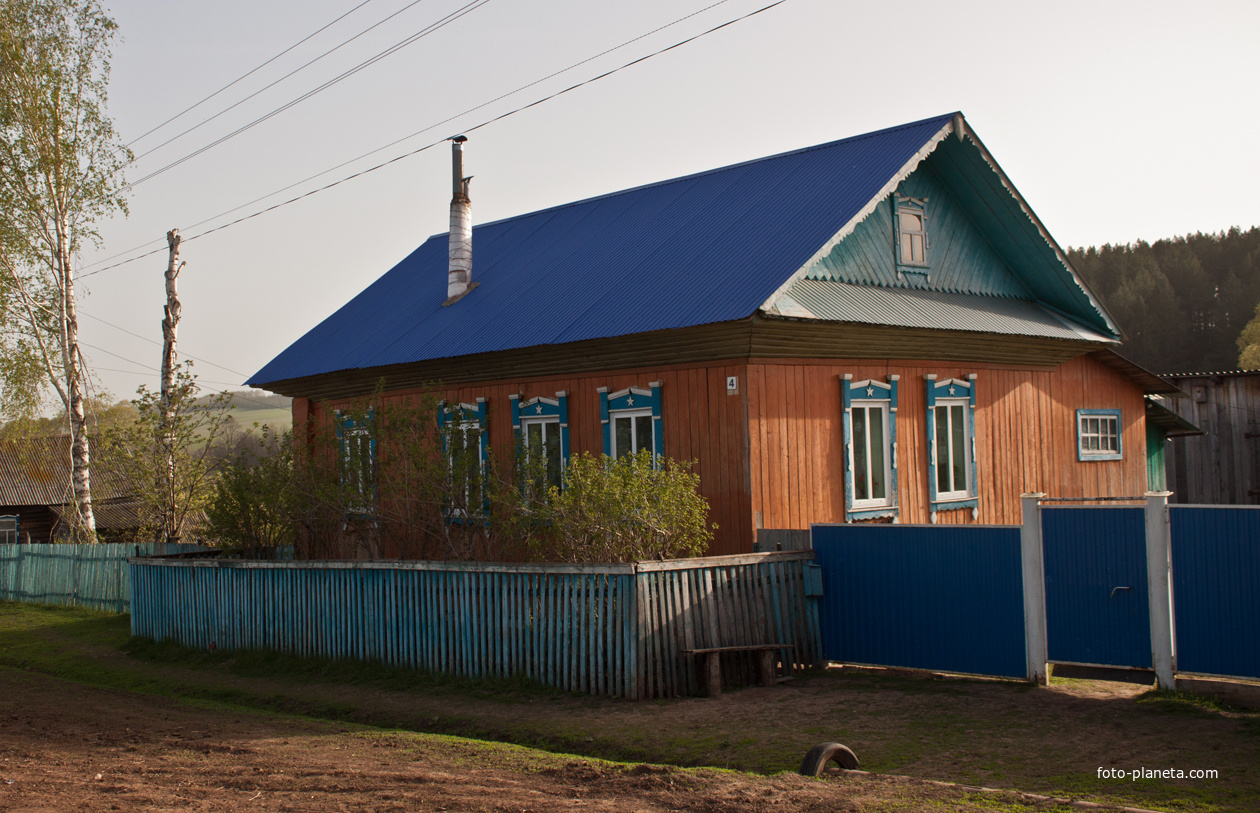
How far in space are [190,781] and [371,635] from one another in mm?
5128

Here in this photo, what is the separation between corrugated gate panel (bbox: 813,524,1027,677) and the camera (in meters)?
11.4

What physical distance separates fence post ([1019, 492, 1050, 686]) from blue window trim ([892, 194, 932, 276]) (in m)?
5.91

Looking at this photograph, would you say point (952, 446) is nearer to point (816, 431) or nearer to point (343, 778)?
point (816, 431)

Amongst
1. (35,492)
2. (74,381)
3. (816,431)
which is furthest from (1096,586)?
(35,492)

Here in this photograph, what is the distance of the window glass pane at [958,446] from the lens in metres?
16.7

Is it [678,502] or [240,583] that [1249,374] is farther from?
[240,583]

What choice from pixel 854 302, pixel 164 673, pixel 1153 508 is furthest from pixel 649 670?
pixel 164 673

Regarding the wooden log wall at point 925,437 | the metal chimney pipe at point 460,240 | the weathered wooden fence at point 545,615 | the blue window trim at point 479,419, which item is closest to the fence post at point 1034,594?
the weathered wooden fence at point 545,615

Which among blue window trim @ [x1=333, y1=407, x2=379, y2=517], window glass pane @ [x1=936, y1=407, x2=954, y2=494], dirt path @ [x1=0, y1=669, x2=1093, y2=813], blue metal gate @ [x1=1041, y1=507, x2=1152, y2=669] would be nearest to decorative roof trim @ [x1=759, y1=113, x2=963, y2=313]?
window glass pane @ [x1=936, y1=407, x2=954, y2=494]

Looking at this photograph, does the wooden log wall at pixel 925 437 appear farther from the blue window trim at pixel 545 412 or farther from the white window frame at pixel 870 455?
the blue window trim at pixel 545 412

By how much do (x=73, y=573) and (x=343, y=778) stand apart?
17.0m

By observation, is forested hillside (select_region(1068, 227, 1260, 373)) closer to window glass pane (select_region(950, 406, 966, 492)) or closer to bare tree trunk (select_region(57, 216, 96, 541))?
window glass pane (select_region(950, 406, 966, 492))

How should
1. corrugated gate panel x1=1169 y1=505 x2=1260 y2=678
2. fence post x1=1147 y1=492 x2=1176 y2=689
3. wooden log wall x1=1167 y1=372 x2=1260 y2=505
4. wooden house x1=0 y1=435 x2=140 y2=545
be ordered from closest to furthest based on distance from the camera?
1. corrugated gate panel x1=1169 y1=505 x2=1260 y2=678
2. fence post x1=1147 y1=492 x2=1176 y2=689
3. wooden log wall x1=1167 y1=372 x2=1260 y2=505
4. wooden house x1=0 y1=435 x2=140 y2=545

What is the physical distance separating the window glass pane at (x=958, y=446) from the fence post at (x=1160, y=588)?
20.2ft
